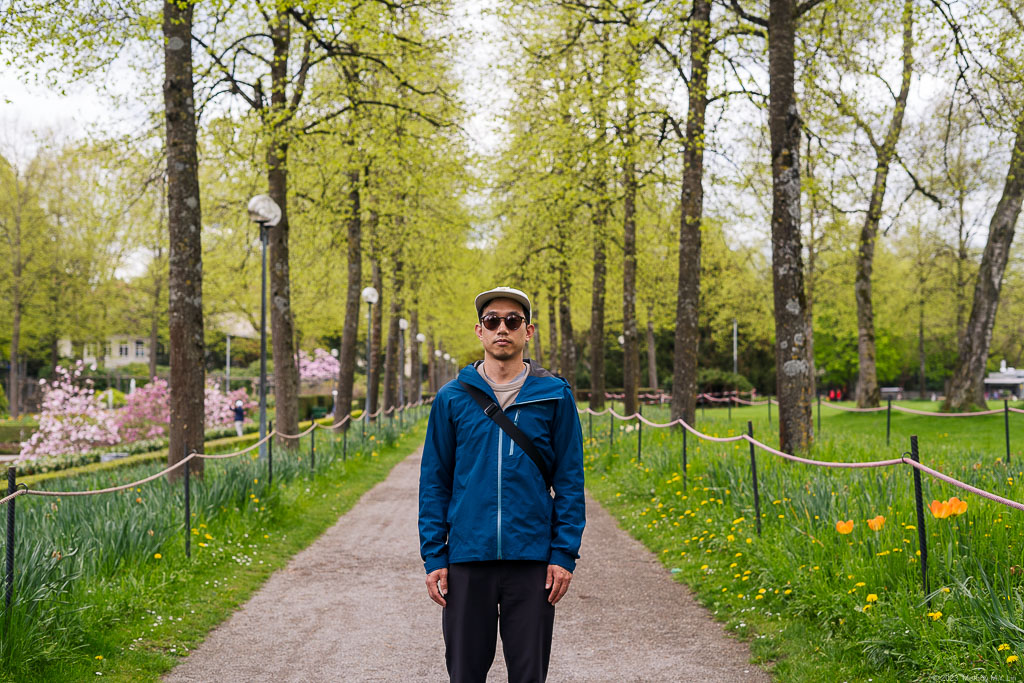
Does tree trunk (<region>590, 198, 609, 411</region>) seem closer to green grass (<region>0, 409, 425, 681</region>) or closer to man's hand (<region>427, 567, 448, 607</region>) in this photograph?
green grass (<region>0, 409, 425, 681</region>)

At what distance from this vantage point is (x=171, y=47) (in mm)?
9984

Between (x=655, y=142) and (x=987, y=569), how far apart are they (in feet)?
47.3

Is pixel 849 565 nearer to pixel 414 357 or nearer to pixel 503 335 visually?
pixel 503 335

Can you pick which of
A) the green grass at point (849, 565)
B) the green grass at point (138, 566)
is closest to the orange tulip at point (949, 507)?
the green grass at point (849, 565)

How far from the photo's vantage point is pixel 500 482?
128 inches

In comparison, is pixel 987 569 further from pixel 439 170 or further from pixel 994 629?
pixel 439 170

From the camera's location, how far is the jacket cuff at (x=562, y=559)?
326 cm

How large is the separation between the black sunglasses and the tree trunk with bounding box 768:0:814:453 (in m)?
7.66

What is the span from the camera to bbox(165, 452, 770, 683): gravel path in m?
5.19

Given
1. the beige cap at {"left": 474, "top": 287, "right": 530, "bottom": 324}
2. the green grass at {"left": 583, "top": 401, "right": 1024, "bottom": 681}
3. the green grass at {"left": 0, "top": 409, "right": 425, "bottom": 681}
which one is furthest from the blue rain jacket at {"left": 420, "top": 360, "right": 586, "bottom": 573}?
the green grass at {"left": 0, "top": 409, "right": 425, "bottom": 681}

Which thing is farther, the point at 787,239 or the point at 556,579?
the point at 787,239

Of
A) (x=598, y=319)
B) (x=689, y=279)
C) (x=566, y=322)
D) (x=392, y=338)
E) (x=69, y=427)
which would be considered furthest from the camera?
(x=392, y=338)

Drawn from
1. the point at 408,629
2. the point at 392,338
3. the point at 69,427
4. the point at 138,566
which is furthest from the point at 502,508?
the point at 392,338

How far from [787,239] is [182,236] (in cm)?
681
